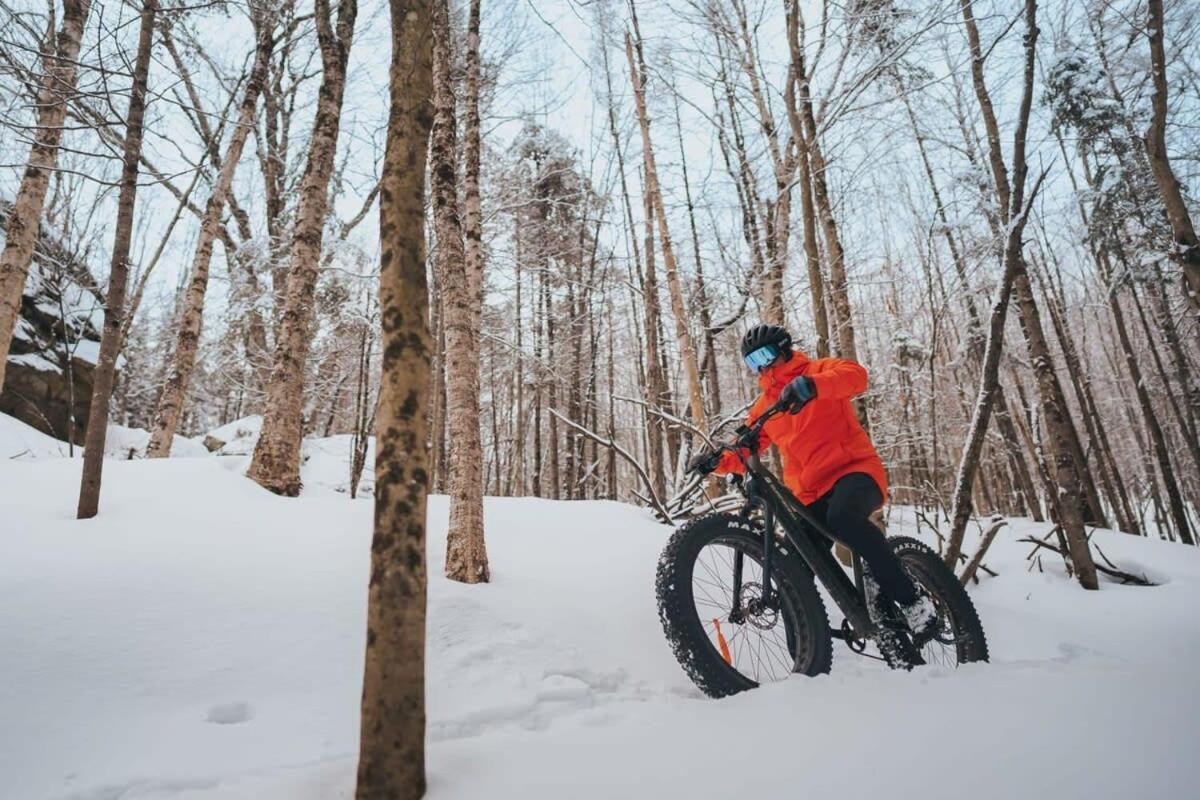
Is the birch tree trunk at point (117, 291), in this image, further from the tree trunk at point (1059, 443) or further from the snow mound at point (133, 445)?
the tree trunk at point (1059, 443)

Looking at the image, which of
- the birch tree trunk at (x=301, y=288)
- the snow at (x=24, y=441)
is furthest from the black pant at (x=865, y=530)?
the snow at (x=24, y=441)

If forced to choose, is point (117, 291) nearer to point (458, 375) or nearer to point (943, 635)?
point (458, 375)

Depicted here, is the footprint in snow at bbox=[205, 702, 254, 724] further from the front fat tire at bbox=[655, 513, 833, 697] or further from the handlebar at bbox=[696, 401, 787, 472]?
the handlebar at bbox=[696, 401, 787, 472]

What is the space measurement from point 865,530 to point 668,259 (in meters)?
7.14

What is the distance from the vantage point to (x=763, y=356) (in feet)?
9.93

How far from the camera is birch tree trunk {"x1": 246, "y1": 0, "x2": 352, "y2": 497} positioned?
5406mm

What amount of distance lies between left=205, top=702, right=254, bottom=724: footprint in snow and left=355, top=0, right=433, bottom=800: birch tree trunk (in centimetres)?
117

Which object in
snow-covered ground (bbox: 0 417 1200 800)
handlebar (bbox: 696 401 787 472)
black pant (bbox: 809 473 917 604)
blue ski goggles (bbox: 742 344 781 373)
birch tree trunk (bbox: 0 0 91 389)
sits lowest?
snow-covered ground (bbox: 0 417 1200 800)

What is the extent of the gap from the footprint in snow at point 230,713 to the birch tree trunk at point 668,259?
270 inches

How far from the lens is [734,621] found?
2.56m

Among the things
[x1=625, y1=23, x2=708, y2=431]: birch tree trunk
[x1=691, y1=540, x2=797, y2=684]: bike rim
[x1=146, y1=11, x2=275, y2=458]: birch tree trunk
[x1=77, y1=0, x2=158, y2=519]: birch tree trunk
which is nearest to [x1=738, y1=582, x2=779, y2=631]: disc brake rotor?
[x1=691, y1=540, x2=797, y2=684]: bike rim

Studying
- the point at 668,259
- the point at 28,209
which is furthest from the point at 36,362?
the point at 668,259

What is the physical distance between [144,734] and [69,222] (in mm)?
14759

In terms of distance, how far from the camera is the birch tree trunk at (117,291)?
379 cm
